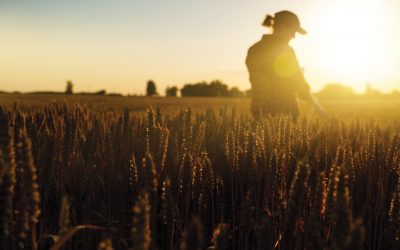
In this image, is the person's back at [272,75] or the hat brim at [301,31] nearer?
the person's back at [272,75]

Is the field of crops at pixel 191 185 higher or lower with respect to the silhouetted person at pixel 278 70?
lower

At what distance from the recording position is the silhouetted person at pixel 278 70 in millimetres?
5195

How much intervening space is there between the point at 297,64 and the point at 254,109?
29.3 inches

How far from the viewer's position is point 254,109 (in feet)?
18.2

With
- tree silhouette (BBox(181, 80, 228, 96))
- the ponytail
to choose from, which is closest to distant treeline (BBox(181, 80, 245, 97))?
tree silhouette (BBox(181, 80, 228, 96))

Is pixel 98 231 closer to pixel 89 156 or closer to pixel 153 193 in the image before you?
pixel 89 156

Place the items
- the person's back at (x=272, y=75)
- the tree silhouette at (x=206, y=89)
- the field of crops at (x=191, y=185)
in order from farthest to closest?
the tree silhouette at (x=206, y=89) < the person's back at (x=272, y=75) < the field of crops at (x=191, y=185)

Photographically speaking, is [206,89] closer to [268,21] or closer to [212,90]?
[212,90]

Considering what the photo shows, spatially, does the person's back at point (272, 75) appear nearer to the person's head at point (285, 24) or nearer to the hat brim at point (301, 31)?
the person's head at point (285, 24)

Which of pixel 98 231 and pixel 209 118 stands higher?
pixel 209 118

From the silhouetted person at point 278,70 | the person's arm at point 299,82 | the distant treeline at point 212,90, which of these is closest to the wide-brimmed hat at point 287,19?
the silhouetted person at point 278,70

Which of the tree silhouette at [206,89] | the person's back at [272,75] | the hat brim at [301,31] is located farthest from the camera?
the tree silhouette at [206,89]

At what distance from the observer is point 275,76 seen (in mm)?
5344

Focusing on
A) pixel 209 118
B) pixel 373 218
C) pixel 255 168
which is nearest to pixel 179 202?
pixel 255 168
